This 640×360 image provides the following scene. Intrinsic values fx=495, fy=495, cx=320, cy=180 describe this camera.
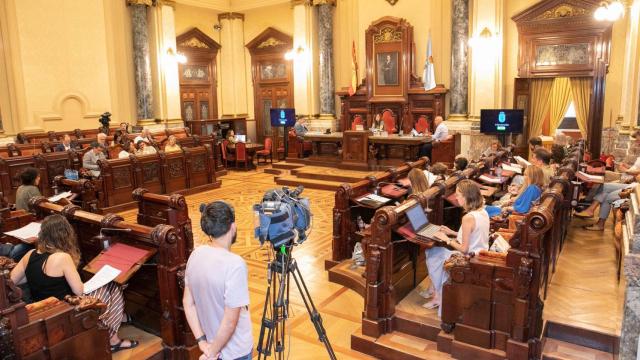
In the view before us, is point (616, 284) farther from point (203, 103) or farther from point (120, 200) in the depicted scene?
point (203, 103)

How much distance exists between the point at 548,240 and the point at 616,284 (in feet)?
3.33

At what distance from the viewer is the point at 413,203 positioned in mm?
4391

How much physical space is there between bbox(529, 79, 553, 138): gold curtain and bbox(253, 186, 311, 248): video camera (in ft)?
32.7

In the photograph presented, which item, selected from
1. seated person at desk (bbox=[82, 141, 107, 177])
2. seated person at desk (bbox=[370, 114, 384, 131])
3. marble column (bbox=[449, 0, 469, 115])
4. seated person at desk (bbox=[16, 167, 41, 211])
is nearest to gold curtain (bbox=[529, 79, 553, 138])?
marble column (bbox=[449, 0, 469, 115])

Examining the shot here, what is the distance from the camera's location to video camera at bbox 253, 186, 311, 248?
2746mm

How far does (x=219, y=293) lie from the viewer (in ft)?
7.46

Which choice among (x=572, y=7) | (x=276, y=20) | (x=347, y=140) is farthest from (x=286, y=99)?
(x=572, y=7)

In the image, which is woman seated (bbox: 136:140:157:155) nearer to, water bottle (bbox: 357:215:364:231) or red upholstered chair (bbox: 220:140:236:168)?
red upholstered chair (bbox: 220:140:236:168)

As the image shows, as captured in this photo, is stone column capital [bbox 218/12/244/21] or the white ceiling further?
stone column capital [bbox 218/12/244/21]

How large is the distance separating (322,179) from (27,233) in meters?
6.81

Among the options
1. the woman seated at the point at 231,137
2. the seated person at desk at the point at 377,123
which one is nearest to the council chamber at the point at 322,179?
the woman seated at the point at 231,137

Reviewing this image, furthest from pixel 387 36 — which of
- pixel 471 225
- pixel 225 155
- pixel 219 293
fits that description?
pixel 219 293

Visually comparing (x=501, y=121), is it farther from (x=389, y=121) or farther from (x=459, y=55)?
(x=389, y=121)

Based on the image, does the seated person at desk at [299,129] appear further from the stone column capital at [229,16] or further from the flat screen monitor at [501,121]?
the stone column capital at [229,16]
